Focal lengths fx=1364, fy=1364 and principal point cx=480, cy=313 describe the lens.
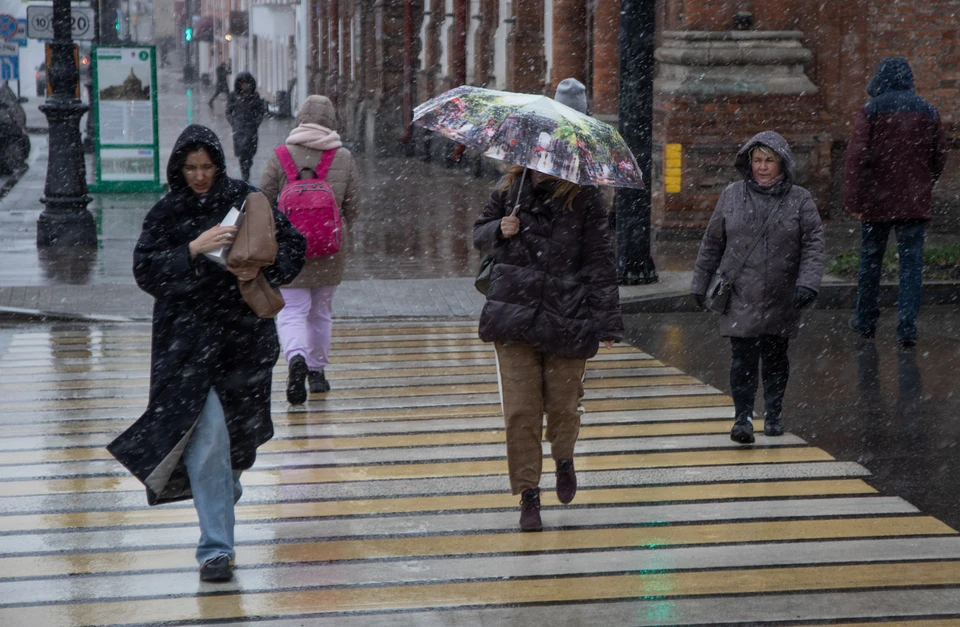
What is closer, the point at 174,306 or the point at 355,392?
the point at 174,306

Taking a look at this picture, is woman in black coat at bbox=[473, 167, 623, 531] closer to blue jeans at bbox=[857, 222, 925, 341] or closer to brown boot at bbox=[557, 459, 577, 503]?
brown boot at bbox=[557, 459, 577, 503]

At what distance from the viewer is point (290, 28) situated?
54906 mm

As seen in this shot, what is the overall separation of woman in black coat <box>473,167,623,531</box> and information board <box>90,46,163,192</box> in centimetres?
1515

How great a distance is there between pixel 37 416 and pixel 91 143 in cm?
2365

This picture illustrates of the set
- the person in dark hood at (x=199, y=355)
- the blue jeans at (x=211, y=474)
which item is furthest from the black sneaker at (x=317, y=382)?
the blue jeans at (x=211, y=474)

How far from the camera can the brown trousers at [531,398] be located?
5668mm

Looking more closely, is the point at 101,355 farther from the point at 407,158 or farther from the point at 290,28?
the point at 290,28

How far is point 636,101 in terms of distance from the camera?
456 inches

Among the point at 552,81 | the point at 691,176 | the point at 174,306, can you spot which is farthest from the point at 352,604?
the point at 552,81

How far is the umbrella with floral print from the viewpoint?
5352 millimetres

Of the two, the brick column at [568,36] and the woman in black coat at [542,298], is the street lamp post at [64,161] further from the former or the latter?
the woman in black coat at [542,298]

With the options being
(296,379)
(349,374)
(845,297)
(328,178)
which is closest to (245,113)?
(845,297)

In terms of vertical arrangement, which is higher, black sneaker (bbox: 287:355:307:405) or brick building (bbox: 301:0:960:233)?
brick building (bbox: 301:0:960:233)

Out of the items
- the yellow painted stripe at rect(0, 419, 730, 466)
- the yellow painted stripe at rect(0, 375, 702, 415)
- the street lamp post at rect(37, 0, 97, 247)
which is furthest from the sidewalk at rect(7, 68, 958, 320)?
the yellow painted stripe at rect(0, 419, 730, 466)
